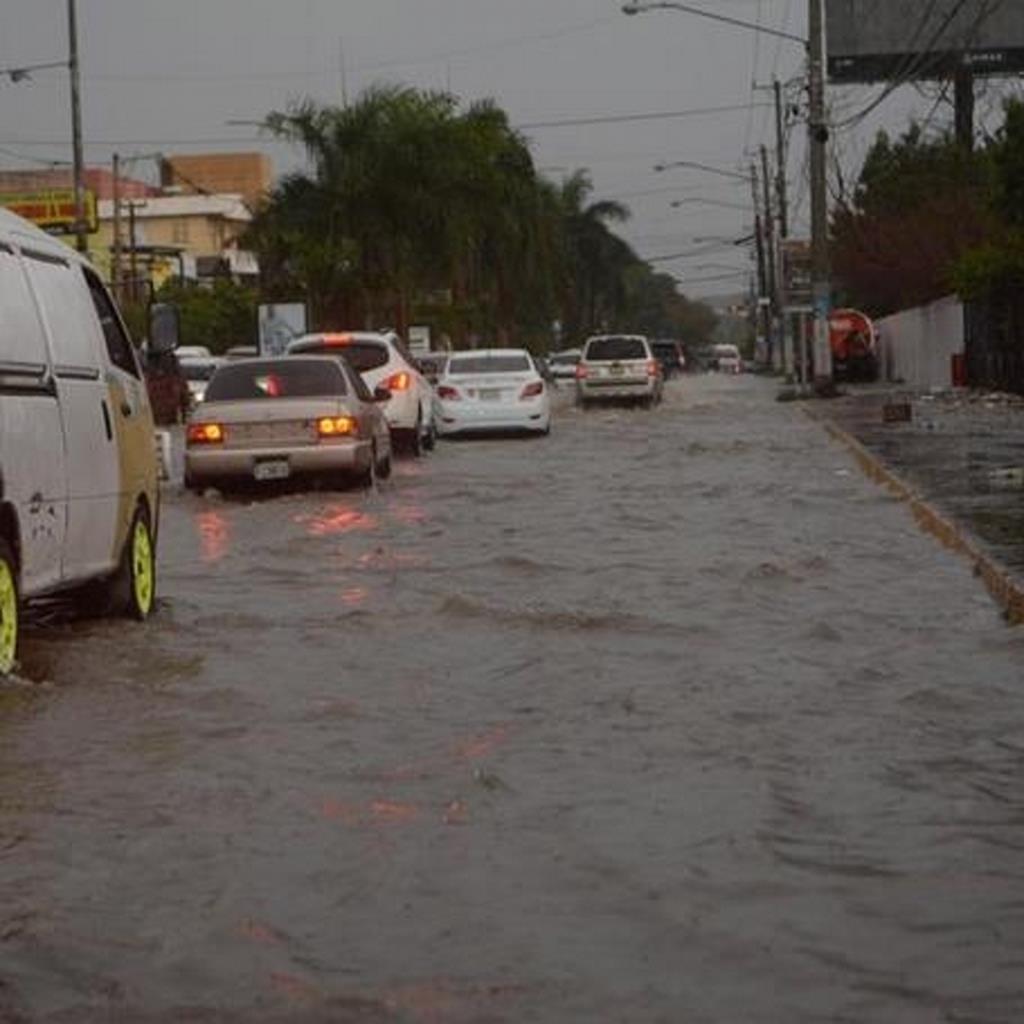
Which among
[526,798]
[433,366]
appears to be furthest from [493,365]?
[526,798]

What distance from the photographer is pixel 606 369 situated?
50094mm

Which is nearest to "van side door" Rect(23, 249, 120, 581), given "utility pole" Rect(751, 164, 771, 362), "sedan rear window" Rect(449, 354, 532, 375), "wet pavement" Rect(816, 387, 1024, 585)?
"wet pavement" Rect(816, 387, 1024, 585)

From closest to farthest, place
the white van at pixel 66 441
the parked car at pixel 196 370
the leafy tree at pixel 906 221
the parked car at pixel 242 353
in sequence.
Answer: the white van at pixel 66 441, the parked car at pixel 242 353, the parked car at pixel 196 370, the leafy tree at pixel 906 221

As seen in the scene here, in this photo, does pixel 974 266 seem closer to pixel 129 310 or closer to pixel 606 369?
pixel 606 369

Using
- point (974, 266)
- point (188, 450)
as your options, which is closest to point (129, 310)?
point (974, 266)

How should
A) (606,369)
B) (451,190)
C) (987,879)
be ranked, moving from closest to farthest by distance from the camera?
1. (987,879)
2. (606,369)
3. (451,190)

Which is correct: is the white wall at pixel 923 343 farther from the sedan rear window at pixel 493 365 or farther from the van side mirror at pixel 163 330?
the van side mirror at pixel 163 330

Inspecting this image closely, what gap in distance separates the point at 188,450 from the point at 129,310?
4310 cm

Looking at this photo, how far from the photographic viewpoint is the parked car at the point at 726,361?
117812 mm

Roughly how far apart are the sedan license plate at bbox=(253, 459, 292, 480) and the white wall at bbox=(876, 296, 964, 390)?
28.6 meters

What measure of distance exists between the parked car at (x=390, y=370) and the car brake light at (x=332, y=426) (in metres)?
5.62

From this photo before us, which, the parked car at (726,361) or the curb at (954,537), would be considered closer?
the curb at (954,537)

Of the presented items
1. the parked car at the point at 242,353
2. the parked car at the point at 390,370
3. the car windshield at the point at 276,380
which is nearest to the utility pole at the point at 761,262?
the parked car at the point at 242,353

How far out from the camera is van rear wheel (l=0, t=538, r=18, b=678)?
10.4 meters
